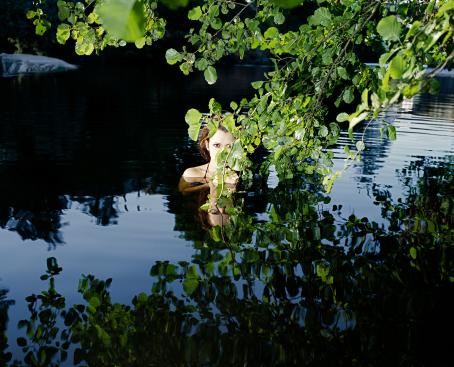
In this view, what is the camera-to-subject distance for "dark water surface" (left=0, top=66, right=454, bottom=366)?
438cm

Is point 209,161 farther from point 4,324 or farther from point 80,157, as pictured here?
point 4,324

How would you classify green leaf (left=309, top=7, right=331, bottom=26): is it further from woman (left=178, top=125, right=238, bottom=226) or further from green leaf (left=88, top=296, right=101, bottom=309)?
woman (left=178, top=125, right=238, bottom=226)

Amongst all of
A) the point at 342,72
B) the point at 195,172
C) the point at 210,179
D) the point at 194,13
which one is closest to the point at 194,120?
the point at 194,13

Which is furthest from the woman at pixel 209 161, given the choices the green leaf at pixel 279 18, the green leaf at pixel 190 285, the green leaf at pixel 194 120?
the green leaf at pixel 194 120

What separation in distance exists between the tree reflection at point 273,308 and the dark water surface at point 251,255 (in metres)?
0.02

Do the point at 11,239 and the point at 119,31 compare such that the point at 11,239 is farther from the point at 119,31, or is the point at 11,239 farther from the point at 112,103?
the point at 112,103

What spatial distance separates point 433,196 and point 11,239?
710 cm

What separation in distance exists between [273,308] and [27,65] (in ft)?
168

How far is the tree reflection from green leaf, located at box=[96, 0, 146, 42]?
3311 millimetres

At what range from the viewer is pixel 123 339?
4.30 metres

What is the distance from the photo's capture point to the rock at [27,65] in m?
49.4

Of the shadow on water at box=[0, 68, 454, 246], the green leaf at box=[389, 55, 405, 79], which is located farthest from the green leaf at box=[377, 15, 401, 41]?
the shadow on water at box=[0, 68, 454, 246]

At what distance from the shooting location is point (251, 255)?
638 centimetres

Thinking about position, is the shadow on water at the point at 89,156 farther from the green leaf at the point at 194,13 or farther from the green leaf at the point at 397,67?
the green leaf at the point at 397,67
